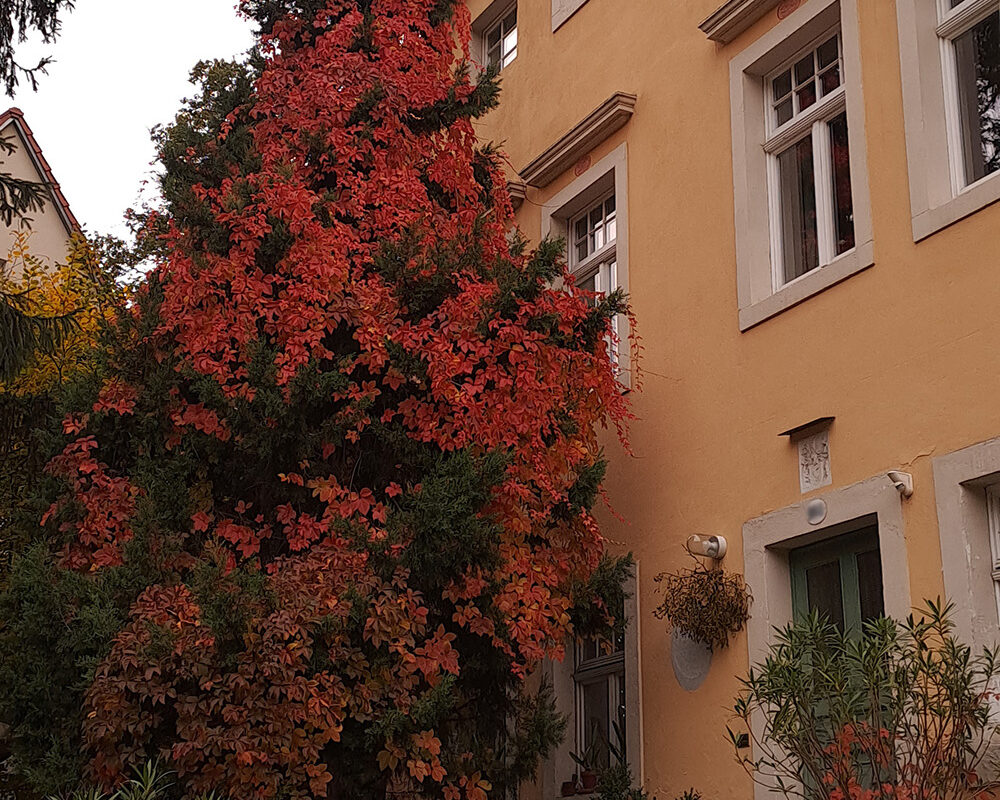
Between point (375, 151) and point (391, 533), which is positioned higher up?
point (375, 151)

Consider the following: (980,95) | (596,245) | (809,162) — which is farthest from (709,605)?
(596,245)

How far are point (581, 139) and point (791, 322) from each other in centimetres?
330

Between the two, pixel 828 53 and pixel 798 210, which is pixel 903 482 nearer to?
pixel 798 210

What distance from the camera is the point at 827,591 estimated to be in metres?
7.91

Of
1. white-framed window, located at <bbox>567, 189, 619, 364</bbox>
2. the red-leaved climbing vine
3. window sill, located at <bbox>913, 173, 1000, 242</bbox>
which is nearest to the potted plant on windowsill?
the red-leaved climbing vine

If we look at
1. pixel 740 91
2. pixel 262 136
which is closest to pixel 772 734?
pixel 740 91

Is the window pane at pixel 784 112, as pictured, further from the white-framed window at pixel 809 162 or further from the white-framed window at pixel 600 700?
the white-framed window at pixel 600 700

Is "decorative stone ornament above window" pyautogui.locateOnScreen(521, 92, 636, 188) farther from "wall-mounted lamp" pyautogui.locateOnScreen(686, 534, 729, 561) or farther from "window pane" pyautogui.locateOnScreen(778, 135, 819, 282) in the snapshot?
"wall-mounted lamp" pyautogui.locateOnScreen(686, 534, 729, 561)

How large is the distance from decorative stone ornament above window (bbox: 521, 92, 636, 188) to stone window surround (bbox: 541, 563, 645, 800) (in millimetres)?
3598

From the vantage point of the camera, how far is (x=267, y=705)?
23.4 feet

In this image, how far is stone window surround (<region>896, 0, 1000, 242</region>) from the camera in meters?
7.29

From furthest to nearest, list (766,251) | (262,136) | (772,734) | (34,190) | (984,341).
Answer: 1. (34,190)
2. (262,136)
3. (766,251)
4. (984,341)
5. (772,734)

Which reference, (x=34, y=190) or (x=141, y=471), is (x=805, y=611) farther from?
(x=34, y=190)

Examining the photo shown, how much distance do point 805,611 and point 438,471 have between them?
2313 millimetres
